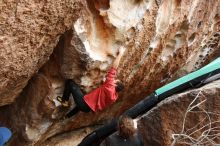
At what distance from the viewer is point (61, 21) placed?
4043 millimetres

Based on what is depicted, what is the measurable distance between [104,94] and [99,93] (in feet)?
0.23

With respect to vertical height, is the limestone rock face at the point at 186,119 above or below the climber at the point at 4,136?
below

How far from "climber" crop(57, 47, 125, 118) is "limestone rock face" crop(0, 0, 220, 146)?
4.0 inches

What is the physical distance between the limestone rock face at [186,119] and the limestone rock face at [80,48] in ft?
3.50

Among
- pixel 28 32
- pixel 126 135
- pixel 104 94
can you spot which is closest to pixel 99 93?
pixel 104 94

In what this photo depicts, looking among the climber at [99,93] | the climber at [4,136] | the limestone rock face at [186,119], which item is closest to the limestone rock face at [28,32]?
the climber at [4,136]

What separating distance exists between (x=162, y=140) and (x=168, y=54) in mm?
2064

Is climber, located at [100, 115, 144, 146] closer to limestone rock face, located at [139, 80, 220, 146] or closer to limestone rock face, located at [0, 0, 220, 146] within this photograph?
limestone rock face, located at [139, 80, 220, 146]

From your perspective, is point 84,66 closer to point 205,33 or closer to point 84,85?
point 84,85

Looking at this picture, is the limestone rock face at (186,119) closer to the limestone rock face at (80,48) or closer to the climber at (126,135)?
the climber at (126,135)

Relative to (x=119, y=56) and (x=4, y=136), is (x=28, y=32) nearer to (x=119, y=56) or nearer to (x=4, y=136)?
(x=4, y=136)

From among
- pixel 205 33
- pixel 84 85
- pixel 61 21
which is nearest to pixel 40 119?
pixel 84 85

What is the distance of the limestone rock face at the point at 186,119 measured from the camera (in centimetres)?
379

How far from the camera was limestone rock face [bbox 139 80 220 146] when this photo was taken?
3793 mm
